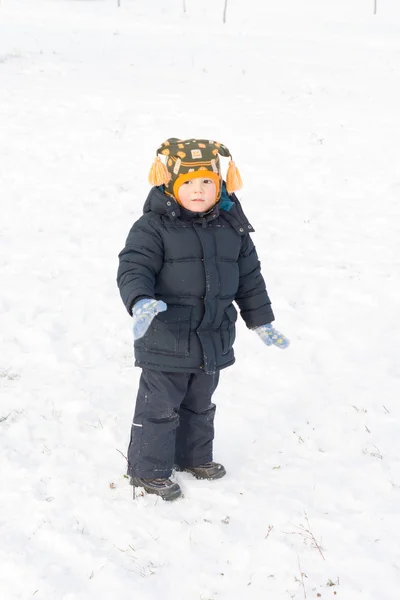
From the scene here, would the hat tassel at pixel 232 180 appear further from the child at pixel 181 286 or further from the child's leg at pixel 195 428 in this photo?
the child's leg at pixel 195 428

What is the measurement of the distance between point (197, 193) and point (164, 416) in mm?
1382

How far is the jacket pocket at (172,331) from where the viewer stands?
3.78m

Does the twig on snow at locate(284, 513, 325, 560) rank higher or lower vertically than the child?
lower

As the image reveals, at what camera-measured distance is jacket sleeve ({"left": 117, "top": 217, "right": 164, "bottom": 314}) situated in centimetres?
357

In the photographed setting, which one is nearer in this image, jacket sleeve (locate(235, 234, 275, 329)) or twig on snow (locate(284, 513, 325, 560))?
twig on snow (locate(284, 513, 325, 560))

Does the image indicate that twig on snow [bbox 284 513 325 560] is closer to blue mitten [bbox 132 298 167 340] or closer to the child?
the child

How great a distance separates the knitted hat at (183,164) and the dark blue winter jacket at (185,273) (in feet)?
0.30

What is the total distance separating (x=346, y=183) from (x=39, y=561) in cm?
857

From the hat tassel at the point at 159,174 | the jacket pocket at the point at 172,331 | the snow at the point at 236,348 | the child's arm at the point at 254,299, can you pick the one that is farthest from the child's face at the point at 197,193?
the snow at the point at 236,348

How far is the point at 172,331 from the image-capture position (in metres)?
3.78

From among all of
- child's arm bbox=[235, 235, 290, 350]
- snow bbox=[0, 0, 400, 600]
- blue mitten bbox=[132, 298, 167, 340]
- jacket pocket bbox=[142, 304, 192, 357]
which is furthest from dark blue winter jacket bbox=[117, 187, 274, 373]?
snow bbox=[0, 0, 400, 600]

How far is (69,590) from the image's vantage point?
322 cm

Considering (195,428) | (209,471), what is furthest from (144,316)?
(209,471)

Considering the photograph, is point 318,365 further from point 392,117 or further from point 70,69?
point 70,69
